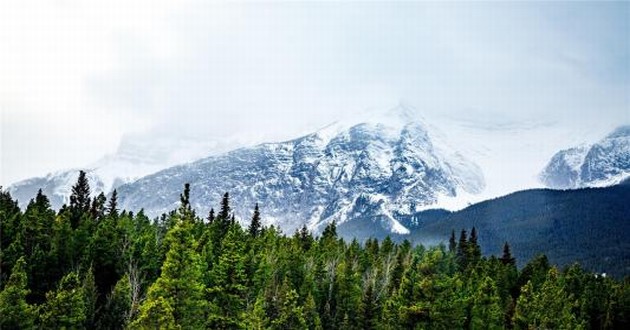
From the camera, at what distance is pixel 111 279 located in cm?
8938

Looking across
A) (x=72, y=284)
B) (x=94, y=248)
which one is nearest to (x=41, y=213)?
(x=94, y=248)

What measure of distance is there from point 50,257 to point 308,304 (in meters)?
32.1

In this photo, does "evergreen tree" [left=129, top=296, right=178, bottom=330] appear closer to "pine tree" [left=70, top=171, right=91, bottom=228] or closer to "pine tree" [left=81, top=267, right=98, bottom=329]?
"pine tree" [left=81, top=267, right=98, bottom=329]

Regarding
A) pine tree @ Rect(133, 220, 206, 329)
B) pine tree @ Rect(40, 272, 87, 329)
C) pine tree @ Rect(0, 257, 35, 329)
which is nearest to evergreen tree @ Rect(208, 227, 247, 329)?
pine tree @ Rect(133, 220, 206, 329)

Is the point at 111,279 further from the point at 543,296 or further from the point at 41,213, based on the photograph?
the point at 543,296

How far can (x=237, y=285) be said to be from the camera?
Answer: 55.7 m

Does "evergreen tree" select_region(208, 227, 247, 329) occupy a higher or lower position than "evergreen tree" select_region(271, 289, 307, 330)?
higher

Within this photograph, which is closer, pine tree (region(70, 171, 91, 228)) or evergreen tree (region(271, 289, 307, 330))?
evergreen tree (region(271, 289, 307, 330))

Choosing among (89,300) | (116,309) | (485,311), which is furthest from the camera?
(116,309)

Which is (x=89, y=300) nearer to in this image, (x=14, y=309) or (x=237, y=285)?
(x=14, y=309)

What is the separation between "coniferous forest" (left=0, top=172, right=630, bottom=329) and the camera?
52.7 metres

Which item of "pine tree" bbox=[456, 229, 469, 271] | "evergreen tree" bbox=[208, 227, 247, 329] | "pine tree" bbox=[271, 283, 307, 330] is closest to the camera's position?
"evergreen tree" bbox=[208, 227, 247, 329]

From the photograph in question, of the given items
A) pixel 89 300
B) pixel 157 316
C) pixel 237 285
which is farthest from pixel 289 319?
pixel 157 316

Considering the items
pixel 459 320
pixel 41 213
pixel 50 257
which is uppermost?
pixel 41 213
